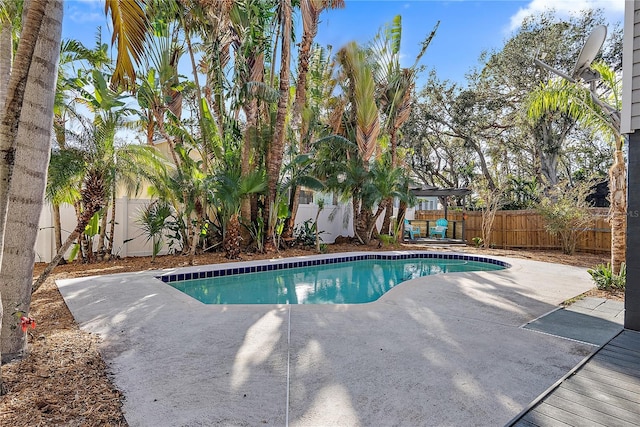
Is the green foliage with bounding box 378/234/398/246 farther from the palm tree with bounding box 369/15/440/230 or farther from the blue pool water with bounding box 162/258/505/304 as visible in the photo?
the blue pool water with bounding box 162/258/505/304

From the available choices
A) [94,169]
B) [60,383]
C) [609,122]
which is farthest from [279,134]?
[60,383]

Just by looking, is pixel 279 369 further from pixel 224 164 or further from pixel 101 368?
pixel 224 164

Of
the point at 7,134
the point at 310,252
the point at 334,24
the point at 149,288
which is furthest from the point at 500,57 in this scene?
the point at 7,134

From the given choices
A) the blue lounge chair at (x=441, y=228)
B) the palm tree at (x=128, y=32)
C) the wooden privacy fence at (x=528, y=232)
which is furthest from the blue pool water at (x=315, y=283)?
the blue lounge chair at (x=441, y=228)

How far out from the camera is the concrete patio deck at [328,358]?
7.46ft

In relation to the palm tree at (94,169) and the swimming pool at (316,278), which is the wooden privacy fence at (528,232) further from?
the palm tree at (94,169)

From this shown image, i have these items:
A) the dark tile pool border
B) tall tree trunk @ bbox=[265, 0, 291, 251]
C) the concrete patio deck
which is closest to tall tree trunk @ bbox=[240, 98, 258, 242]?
tall tree trunk @ bbox=[265, 0, 291, 251]

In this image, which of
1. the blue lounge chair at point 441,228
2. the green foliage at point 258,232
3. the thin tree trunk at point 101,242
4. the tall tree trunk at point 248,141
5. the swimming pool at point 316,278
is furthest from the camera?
the blue lounge chair at point 441,228

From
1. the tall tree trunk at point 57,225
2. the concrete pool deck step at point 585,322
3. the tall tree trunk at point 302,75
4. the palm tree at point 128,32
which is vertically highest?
the tall tree trunk at point 302,75

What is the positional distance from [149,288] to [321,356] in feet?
13.1

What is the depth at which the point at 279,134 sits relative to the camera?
1019 centimetres

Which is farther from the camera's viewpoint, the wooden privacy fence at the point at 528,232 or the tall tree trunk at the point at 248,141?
the wooden privacy fence at the point at 528,232

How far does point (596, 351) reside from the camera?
3242mm

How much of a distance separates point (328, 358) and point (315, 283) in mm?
4866
